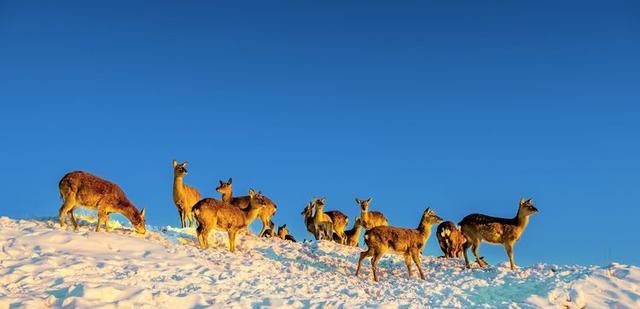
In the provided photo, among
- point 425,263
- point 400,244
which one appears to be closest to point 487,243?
point 425,263

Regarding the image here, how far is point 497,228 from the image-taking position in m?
21.4

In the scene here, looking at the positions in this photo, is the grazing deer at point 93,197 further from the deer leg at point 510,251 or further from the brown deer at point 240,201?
the deer leg at point 510,251

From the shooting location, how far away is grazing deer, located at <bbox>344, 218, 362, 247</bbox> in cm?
3030

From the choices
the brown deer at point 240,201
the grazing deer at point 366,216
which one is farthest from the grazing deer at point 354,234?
the brown deer at point 240,201

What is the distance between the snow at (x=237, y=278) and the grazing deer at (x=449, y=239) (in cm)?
352

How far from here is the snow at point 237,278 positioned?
13469mm

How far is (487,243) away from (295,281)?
8.05m

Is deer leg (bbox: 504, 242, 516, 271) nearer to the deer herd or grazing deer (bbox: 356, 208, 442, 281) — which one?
the deer herd

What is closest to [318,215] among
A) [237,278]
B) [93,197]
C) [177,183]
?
[177,183]

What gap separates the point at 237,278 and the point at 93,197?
6.38 metres

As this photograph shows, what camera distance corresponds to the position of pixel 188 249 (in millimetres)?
19328

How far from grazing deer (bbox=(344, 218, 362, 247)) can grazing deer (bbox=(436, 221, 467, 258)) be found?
523cm

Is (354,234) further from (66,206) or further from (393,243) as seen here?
(66,206)

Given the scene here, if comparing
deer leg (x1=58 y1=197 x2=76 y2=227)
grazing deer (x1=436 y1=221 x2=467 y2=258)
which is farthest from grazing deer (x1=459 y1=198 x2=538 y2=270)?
deer leg (x1=58 y1=197 x2=76 y2=227)
